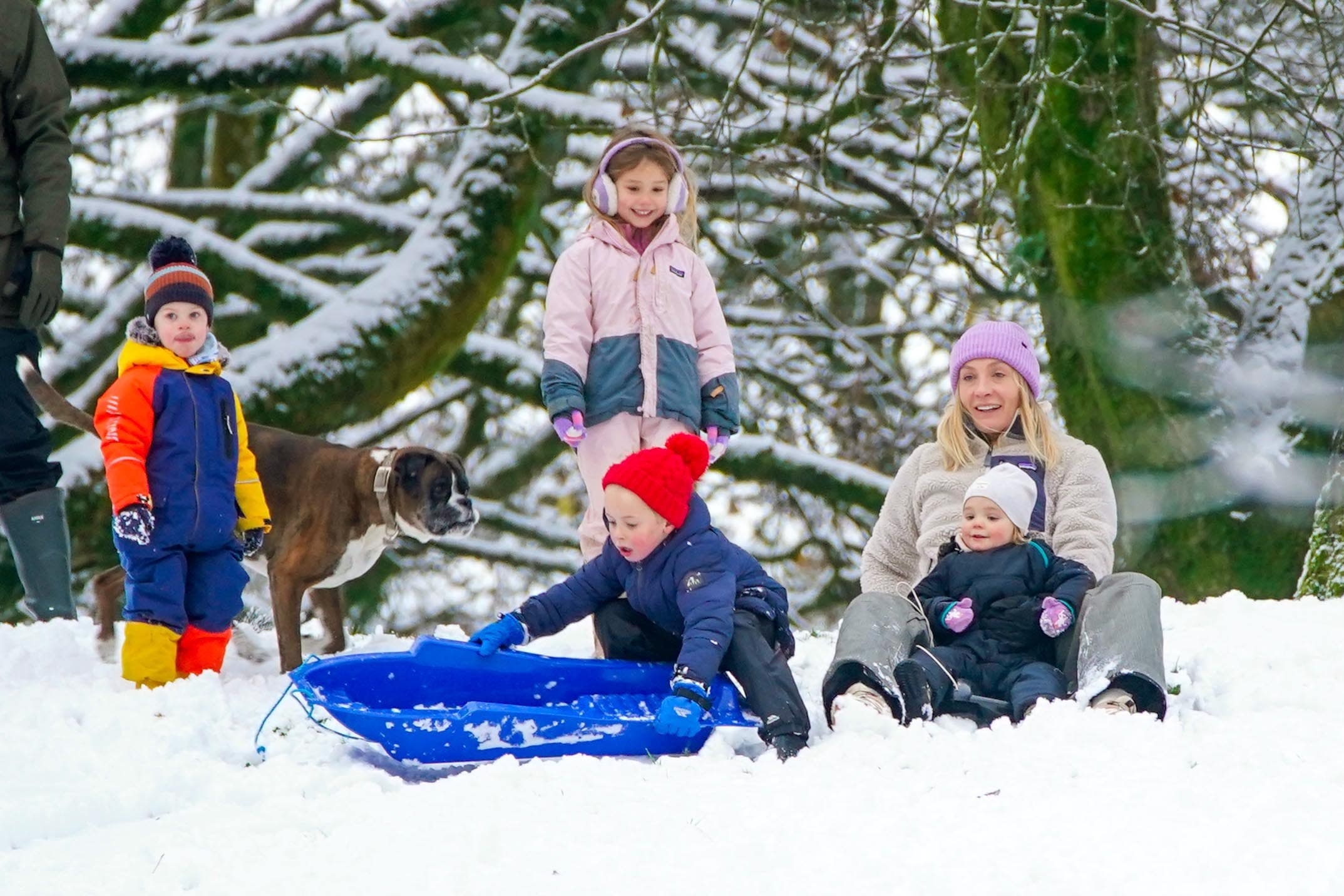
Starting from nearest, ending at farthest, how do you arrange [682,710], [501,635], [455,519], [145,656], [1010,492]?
[682,710] → [501,635] → [1010,492] → [145,656] → [455,519]

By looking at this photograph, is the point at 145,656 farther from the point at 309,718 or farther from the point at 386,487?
the point at 386,487

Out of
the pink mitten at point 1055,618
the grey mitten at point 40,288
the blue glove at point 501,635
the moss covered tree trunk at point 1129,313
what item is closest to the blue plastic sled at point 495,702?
the blue glove at point 501,635

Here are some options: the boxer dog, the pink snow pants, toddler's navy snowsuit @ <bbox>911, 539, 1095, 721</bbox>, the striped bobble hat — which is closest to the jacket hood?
the pink snow pants

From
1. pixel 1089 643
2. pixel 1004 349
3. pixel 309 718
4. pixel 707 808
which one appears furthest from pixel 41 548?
pixel 1089 643

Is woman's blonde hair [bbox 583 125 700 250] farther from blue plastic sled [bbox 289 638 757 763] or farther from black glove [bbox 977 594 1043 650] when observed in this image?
black glove [bbox 977 594 1043 650]

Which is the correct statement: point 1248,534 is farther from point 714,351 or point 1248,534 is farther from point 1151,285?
point 714,351

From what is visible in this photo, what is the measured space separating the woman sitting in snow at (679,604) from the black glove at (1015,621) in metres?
0.62

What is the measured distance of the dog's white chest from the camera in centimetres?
528

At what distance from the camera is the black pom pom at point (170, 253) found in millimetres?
4668

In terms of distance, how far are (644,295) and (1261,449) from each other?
3.52 m

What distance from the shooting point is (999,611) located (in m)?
4.11

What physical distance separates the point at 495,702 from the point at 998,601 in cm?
156

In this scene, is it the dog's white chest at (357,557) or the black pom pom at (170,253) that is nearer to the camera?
the black pom pom at (170,253)

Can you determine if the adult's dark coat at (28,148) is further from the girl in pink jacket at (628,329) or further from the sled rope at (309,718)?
the sled rope at (309,718)
